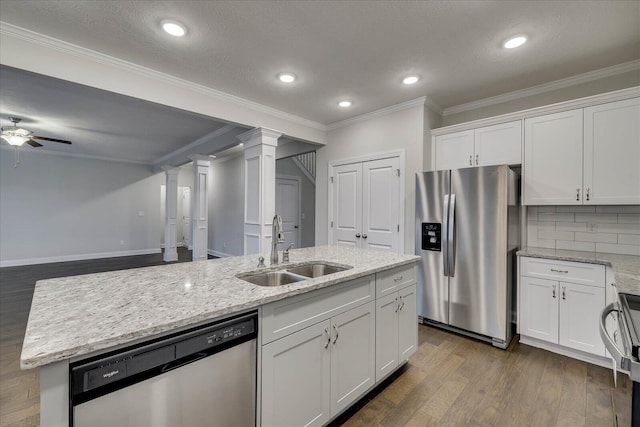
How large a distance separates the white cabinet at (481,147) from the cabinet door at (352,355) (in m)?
2.19

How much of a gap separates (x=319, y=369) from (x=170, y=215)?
689 centimetres

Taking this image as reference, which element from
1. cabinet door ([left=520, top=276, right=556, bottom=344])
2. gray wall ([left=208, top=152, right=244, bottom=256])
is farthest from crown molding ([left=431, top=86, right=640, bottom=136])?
gray wall ([left=208, top=152, right=244, bottom=256])

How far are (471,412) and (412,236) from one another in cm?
194

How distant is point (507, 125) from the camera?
113 inches

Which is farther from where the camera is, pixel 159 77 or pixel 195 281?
→ pixel 159 77

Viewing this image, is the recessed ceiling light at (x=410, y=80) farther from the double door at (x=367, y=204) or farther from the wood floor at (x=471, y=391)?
the wood floor at (x=471, y=391)

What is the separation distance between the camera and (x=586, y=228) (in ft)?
9.07

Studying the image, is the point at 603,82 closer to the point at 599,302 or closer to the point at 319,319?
the point at 599,302

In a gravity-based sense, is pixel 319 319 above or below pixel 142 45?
below

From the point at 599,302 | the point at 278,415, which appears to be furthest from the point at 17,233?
the point at 599,302

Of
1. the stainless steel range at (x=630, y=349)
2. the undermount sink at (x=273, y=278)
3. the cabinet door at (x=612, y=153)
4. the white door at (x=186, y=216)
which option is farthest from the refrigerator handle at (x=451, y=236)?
the white door at (x=186, y=216)

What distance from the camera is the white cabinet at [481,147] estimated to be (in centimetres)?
285

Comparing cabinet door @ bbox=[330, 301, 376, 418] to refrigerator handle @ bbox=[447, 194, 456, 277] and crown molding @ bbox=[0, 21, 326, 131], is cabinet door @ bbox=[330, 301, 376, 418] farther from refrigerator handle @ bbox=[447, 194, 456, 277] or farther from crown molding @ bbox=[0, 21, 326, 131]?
crown molding @ bbox=[0, 21, 326, 131]

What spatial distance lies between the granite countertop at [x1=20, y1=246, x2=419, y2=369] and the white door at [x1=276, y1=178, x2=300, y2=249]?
4.53 metres
